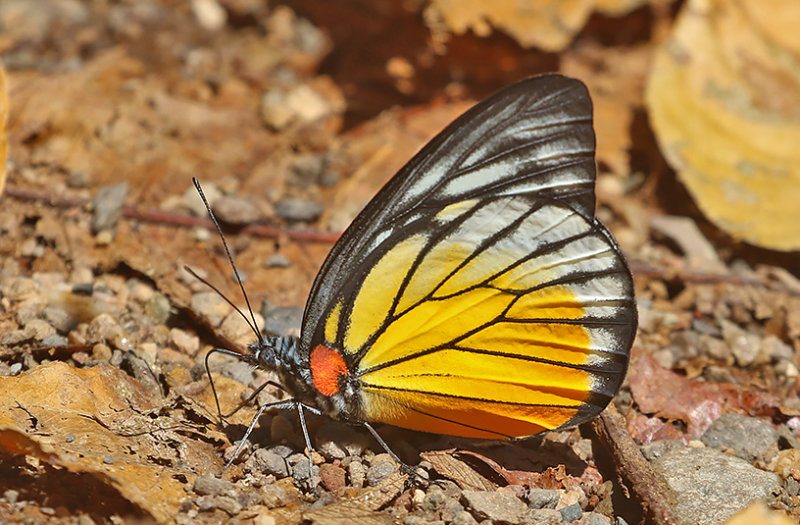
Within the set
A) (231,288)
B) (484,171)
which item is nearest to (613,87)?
(484,171)

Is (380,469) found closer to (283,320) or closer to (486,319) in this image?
(486,319)

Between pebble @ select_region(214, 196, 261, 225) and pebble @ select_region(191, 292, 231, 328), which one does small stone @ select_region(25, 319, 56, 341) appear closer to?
pebble @ select_region(191, 292, 231, 328)

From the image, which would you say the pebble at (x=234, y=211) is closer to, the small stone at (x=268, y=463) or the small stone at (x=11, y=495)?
the small stone at (x=268, y=463)

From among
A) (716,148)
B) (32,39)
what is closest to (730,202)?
(716,148)

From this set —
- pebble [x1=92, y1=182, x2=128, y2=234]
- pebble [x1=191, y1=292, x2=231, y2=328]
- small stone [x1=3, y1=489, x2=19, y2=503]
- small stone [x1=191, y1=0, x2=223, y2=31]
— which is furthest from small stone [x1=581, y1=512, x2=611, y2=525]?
small stone [x1=191, y1=0, x2=223, y2=31]

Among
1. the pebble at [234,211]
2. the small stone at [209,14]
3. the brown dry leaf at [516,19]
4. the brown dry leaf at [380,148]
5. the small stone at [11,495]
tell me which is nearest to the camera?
the small stone at [11,495]

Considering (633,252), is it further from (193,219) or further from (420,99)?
(193,219)

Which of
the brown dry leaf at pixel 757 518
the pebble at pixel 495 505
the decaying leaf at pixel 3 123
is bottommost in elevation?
the pebble at pixel 495 505

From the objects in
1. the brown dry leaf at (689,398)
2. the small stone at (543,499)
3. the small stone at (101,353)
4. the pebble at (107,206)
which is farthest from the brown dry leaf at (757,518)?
the pebble at (107,206)
